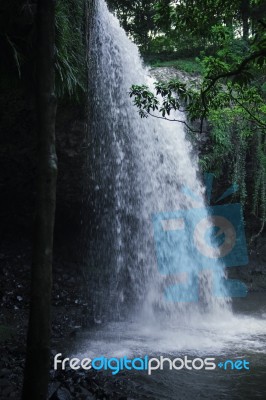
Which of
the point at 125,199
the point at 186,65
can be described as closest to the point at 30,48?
the point at 125,199

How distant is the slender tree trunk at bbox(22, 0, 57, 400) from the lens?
10.8 ft

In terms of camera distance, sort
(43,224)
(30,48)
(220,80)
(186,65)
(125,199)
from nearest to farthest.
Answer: (43,224), (30,48), (125,199), (220,80), (186,65)

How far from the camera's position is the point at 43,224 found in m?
3.43

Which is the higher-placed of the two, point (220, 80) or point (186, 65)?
point (186, 65)

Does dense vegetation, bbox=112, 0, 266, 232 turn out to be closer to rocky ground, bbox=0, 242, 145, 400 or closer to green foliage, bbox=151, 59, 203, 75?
green foliage, bbox=151, 59, 203, 75

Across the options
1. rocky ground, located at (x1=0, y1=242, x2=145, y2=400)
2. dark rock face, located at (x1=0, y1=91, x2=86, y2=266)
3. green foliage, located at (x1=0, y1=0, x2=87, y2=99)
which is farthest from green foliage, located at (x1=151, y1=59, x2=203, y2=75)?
rocky ground, located at (x1=0, y1=242, x2=145, y2=400)

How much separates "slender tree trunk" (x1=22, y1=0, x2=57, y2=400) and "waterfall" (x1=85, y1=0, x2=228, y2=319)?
213 inches

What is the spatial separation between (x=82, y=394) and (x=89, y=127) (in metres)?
6.28

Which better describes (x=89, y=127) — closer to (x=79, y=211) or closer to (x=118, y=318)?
(x=79, y=211)

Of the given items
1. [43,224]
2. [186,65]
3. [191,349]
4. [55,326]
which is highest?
[186,65]

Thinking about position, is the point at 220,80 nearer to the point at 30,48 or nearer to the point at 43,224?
the point at 30,48

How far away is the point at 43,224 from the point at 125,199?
252 inches

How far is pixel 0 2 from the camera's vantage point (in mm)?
6523

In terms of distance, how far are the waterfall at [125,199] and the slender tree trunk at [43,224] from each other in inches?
213
